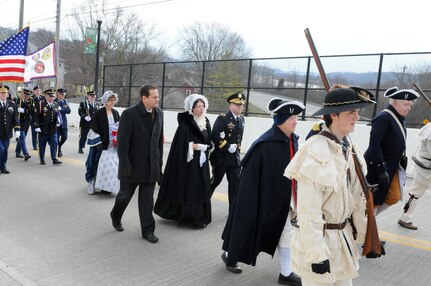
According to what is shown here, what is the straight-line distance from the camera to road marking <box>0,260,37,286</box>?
12.7ft

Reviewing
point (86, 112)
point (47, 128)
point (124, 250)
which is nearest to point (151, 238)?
point (124, 250)

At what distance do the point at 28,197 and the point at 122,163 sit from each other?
10.6 ft

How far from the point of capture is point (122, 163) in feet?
16.7

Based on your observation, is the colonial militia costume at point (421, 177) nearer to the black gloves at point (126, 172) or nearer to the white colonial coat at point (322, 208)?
the white colonial coat at point (322, 208)

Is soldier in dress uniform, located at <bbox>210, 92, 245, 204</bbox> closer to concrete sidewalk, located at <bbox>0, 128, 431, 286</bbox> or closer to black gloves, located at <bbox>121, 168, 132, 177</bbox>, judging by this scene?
concrete sidewalk, located at <bbox>0, 128, 431, 286</bbox>

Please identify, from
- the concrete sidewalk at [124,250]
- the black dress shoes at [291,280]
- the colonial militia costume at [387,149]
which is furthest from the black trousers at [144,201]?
the colonial militia costume at [387,149]

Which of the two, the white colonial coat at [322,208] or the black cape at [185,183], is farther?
the black cape at [185,183]

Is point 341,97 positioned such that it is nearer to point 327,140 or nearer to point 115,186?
point 327,140

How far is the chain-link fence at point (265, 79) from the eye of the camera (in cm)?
1302

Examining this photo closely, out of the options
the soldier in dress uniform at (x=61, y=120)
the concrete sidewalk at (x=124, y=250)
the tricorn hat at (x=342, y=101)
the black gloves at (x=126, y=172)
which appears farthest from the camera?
the soldier in dress uniform at (x=61, y=120)

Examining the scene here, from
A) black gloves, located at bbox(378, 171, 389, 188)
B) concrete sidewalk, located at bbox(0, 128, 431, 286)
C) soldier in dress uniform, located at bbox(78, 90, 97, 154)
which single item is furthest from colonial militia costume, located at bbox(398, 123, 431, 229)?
soldier in dress uniform, located at bbox(78, 90, 97, 154)

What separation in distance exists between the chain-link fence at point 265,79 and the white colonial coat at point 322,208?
8.76 meters

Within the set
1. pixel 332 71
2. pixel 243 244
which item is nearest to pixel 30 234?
pixel 243 244

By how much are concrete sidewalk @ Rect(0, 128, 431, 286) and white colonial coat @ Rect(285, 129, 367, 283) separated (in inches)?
68.1
